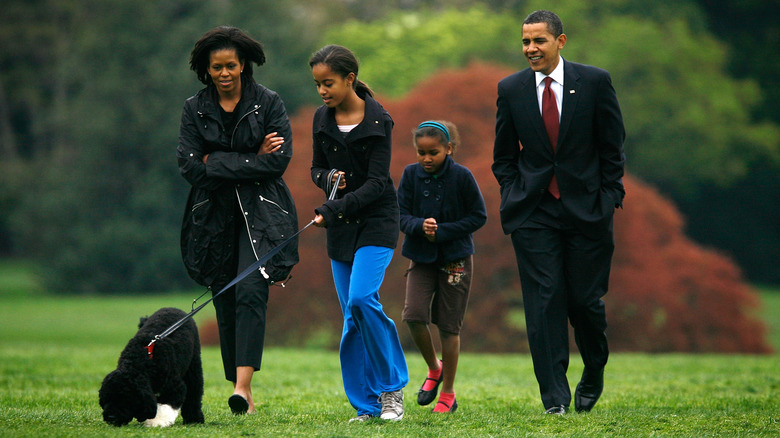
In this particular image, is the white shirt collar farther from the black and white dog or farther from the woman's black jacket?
the black and white dog

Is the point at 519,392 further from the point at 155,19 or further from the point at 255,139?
the point at 155,19

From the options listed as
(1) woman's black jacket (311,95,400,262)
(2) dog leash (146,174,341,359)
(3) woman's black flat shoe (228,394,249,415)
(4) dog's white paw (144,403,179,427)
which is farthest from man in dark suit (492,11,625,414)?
(4) dog's white paw (144,403,179,427)

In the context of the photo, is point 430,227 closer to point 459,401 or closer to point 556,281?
point 556,281

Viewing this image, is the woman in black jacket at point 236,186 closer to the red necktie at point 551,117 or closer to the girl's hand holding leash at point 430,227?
the girl's hand holding leash at point 430,227

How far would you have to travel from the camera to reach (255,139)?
6.14m

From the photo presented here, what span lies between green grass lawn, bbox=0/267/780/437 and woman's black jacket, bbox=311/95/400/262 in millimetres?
1152

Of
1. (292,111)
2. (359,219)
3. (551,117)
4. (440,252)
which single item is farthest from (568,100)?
(292,111)

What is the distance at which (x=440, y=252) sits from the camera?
6.59m

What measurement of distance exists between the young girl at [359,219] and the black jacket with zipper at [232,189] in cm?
29

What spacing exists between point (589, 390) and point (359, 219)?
6.38ft

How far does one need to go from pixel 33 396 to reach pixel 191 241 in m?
2.32

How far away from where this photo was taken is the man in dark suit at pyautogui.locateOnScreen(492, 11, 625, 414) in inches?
238

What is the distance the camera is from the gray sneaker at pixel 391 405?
5.97 m

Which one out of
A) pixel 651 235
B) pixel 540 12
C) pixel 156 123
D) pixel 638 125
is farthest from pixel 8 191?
pixel 540 12
